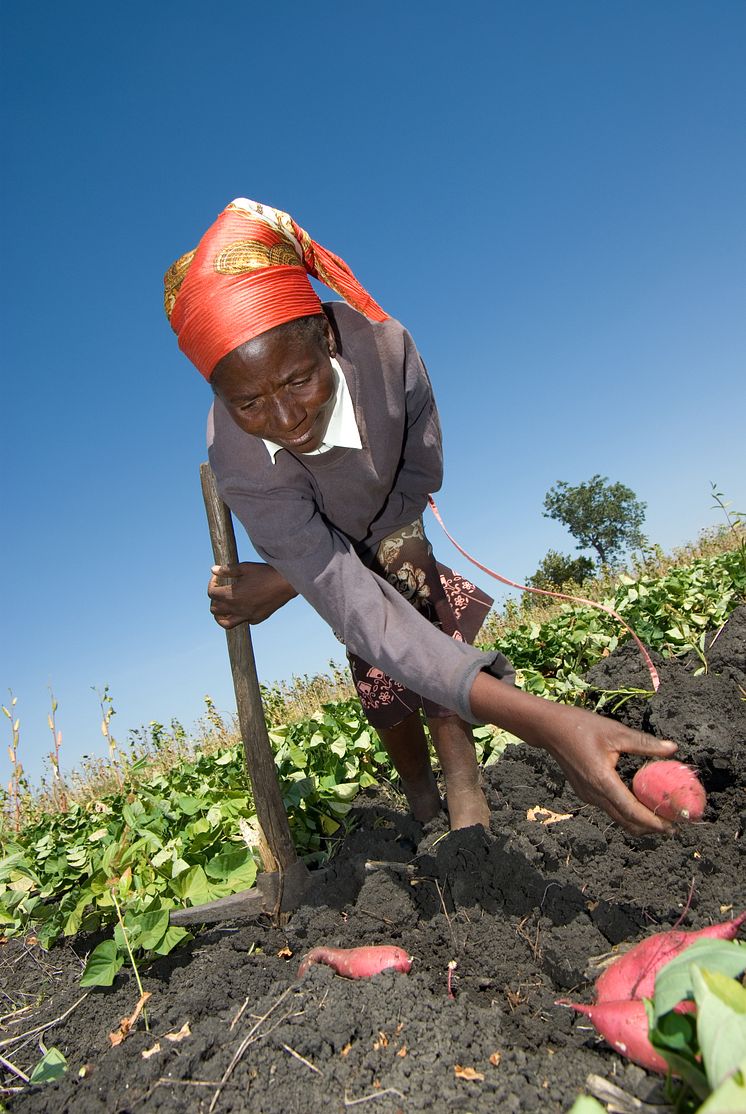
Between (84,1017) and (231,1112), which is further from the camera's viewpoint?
(84,1017)

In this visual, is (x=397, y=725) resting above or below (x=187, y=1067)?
above

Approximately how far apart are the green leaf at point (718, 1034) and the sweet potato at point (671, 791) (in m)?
0.90

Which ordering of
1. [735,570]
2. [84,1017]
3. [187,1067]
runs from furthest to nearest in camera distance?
[735,570] < [84,1017] < [187,1067]

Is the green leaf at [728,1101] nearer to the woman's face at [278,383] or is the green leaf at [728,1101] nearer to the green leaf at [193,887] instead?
the woman's face at [278,383]

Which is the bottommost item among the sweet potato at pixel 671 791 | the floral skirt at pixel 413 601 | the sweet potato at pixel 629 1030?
the sweet potato at pixel 629 1030

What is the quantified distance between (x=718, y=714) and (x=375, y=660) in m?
1.71

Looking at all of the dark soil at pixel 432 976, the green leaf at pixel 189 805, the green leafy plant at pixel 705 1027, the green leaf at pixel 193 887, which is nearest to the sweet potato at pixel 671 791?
the dark soil at pixel 432 976

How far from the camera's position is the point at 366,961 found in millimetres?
1993

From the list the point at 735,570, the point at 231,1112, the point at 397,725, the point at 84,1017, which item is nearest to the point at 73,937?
the point at 84,1017

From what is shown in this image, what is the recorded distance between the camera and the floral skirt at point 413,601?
278 cm

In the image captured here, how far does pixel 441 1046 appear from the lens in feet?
5.28

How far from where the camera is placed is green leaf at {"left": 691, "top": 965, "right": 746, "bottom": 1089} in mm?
973

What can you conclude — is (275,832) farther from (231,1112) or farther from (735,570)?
(735,570)

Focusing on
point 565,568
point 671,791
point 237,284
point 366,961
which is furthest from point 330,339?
point 565,568
